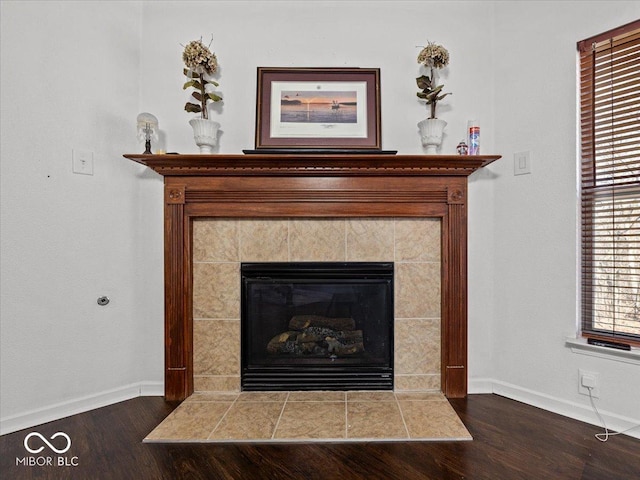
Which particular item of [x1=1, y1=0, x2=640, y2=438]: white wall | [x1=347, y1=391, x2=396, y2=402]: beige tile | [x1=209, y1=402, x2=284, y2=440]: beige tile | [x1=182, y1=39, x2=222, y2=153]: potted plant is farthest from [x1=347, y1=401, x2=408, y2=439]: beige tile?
[x1=182, y1=39, x2=222, y2=153]: potted plant

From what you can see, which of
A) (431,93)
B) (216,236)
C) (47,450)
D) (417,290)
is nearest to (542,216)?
(417,290)

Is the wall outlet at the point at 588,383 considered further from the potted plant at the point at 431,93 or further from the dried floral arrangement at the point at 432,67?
the dried floral arrangement at the point at 432,67

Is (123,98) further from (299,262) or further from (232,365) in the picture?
(232,365)

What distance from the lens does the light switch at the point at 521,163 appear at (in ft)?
6.28

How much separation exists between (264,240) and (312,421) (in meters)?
1.04

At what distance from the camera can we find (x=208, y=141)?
1936 millimetres

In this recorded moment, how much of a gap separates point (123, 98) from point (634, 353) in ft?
10.2

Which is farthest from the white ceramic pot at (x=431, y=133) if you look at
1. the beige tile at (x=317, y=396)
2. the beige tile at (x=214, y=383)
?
the beige tile at (x=214, y=383)

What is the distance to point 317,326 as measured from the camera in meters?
2.08

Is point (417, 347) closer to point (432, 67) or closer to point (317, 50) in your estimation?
point (432, 67)

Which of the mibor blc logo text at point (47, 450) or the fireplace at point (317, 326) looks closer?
the mibor blc logo text at point (47, 450)

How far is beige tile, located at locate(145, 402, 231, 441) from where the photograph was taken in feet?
5.16

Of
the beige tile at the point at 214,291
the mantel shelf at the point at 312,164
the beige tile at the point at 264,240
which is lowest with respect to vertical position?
the beige tile at the point at 214,291

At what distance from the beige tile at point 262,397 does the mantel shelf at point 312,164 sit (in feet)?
4.37
